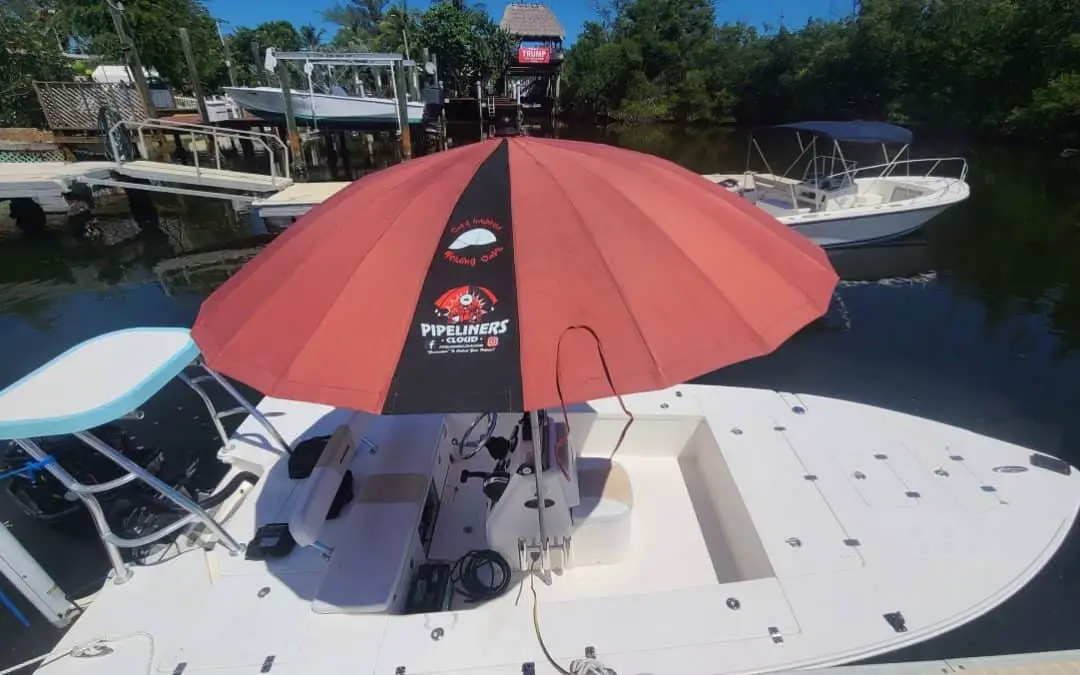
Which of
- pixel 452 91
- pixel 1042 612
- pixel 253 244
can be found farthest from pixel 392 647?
pixel 452 91

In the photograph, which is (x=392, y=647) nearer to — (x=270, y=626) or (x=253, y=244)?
(x=270, y=626)

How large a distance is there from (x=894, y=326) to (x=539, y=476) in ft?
27.5

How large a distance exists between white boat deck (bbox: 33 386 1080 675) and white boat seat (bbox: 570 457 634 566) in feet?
0.39

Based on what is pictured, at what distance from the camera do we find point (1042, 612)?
3.75 meters

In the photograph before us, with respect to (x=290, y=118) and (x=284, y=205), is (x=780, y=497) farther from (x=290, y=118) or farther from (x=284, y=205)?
(x=290, y=118)

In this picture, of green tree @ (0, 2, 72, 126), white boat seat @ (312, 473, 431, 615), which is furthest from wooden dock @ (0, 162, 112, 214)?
white boat seat @ (312, 473, 431, 615)

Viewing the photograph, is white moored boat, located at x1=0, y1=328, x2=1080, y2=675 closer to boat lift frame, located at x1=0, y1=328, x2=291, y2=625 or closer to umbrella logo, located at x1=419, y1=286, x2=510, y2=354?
boat lift frame, located at x1=0, y1=328, x2=291, y2=625

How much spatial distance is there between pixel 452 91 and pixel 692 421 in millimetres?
40720

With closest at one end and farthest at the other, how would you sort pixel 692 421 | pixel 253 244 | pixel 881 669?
pixel 881 669 → pixel 692 421 → pixel 253 244

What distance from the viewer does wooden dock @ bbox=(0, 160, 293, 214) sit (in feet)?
40.1

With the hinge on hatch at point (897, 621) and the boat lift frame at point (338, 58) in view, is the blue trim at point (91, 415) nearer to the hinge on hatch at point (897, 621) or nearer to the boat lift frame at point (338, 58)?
the hinge on hatch at point (897, 621)

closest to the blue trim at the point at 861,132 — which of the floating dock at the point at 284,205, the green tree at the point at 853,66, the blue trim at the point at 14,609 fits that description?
the floating dock at the point at 284,205

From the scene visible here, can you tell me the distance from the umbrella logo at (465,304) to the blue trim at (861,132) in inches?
456

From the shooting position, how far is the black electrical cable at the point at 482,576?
98.6 inches
